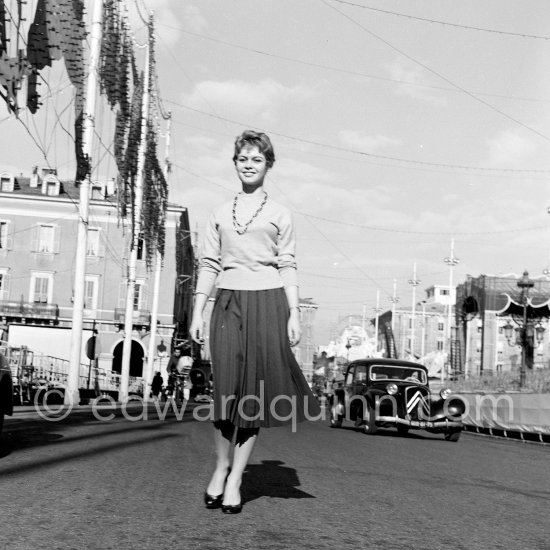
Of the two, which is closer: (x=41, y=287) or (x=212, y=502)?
(x=212, y=502)

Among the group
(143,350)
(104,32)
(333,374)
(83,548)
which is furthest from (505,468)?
(333,374)

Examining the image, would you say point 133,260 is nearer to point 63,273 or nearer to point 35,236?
point 63,273

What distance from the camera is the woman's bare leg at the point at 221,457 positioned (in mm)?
4609

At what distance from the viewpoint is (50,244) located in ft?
212

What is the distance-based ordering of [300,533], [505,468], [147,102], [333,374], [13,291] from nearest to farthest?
[300,533], [505,468], [147,102], [13,291], [333,374]

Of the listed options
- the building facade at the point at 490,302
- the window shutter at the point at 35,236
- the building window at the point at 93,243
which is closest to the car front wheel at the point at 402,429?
the building facade at the point at 490,302

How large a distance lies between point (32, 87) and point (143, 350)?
47.9 metres

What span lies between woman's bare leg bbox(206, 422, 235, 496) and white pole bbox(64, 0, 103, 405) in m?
20.3

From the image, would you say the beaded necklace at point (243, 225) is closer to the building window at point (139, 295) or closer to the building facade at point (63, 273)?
A: the building facade at point (63, 273)

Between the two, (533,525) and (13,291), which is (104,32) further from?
(13,291)

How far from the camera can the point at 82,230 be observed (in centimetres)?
2538

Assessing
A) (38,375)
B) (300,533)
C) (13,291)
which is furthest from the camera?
(13,291)

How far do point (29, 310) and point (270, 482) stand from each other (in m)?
60.0

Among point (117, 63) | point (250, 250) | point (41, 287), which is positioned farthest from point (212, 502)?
point (41, 287)
